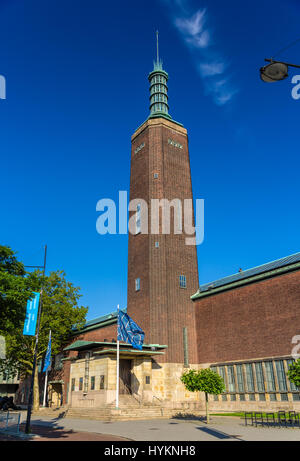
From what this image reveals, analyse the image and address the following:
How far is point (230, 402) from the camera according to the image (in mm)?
36094

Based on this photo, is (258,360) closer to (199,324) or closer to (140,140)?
(199,324)

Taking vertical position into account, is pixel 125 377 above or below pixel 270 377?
above

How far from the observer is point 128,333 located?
108 ft

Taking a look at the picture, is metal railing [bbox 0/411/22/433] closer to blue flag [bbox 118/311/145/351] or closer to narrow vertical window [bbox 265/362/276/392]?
blue flag [bbox 118/311/145/351]

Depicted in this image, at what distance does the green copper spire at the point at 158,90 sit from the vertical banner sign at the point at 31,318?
38.4 meters

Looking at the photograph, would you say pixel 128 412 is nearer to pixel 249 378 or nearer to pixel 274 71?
pixel 249 378

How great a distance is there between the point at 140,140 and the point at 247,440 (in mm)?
41767

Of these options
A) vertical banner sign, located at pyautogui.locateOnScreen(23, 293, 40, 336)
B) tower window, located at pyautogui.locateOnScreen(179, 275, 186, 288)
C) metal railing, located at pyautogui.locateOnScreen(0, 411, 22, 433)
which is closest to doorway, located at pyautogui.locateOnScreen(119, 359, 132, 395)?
tower window, located at pyautogui.locateOnScreen(179, 275, 186, 288)

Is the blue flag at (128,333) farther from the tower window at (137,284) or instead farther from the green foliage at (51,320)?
the green foliage at (51,320)

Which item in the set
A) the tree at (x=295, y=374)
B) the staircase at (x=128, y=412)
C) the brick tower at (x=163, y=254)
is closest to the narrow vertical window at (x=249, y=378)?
the staircase at (x=128, y=412)

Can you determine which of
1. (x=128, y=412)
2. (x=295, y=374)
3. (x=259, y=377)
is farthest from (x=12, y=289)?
(x=259, y=377)

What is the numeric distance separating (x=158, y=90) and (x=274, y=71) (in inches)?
2066

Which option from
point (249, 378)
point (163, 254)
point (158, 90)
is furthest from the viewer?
point (158, 90)

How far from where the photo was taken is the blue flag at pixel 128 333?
3253 centimetres
